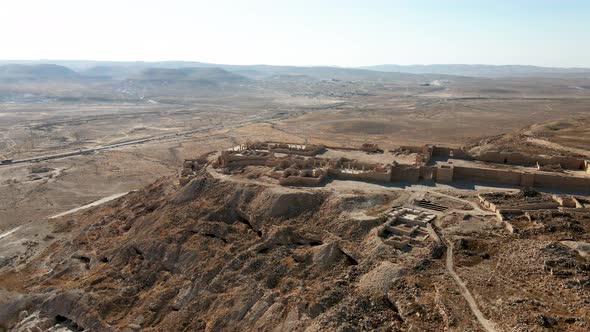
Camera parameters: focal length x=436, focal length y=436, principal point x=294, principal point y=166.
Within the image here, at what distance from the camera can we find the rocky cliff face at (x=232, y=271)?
823 inches

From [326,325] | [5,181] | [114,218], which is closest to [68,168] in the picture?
[5,181]

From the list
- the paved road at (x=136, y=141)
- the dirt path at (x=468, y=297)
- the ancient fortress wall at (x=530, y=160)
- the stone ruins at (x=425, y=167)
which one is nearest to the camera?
the dirt path at (x=468, y=297)

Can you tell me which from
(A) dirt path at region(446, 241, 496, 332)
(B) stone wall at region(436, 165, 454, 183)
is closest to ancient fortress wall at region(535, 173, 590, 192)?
(B) stone wall at region(436, 165, 454, 183)

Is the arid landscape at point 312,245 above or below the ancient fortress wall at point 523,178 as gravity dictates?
below

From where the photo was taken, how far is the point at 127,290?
27.4 m

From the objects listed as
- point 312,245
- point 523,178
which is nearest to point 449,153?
point 523,178

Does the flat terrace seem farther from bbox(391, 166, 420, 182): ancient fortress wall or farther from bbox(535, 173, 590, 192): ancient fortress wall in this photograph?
bbox(391, 166, 420, 182): ancient fortress wall

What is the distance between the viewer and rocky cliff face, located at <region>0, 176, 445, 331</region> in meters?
20.9

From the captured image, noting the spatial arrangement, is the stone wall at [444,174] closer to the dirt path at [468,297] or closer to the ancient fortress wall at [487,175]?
the ancient fortress wall at [487,175]

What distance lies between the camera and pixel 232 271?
2595cm

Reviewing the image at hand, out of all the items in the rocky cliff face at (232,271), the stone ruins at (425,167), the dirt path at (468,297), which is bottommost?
the rocky cliff face at (232,271)

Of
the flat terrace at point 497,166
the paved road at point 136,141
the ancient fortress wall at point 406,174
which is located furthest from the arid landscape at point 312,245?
the paved road at point 136,141

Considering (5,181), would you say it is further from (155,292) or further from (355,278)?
(355,278)

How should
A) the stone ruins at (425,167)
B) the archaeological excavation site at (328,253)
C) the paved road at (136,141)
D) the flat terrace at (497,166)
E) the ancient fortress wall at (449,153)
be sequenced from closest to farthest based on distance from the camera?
1. the archaeological excavation site at (328,253)
2. the stone ruins at (425,167)
3. the flat terrace at (497,166)
4. the ancient fortress wall at (449,153)
5. the paved road at (136,141)
